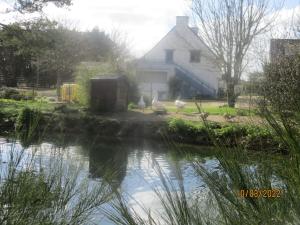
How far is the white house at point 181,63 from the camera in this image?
32.5m

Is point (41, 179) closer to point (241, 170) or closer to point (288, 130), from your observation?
point (241, 170)

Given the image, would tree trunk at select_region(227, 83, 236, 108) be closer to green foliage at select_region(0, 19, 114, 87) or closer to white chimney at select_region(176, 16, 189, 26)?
green foliage at select_region(0, 19, 114, 87)

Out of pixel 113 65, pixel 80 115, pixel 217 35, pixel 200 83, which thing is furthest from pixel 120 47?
pixel 80 115

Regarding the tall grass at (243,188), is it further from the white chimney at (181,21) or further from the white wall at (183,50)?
the white chimney at (181,21)

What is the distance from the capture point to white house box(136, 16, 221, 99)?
32.5 m

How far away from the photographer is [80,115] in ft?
53.2

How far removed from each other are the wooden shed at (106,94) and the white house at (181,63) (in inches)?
556

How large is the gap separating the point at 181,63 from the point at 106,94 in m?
16.5

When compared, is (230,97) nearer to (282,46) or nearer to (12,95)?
(282,46)

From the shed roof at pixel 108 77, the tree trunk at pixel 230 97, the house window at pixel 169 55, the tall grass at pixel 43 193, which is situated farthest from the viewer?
the house window at pixel 169 55

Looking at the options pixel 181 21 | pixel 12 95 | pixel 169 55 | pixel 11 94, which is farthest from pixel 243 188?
pixel 169 55

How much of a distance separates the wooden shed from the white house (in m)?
14.1
